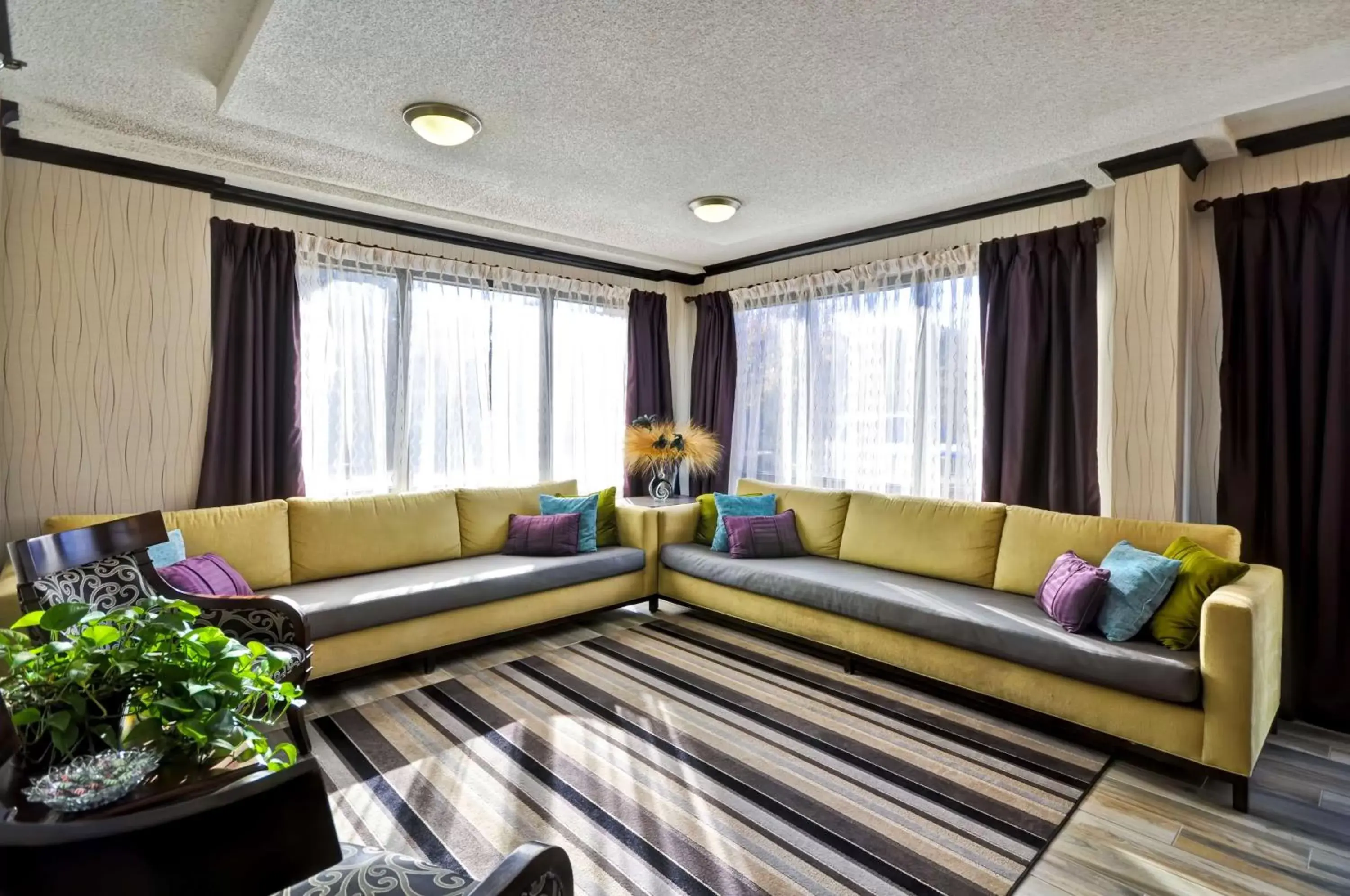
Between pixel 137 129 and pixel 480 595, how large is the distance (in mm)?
2649

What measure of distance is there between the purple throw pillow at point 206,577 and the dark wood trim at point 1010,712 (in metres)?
2.57

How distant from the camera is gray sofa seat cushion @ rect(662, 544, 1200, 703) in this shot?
7.91 feet

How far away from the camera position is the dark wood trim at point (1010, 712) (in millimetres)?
2305

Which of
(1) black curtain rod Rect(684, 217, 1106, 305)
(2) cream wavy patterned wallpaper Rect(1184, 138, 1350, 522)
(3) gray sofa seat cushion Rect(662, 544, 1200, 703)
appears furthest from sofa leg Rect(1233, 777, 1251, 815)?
(1) black curtain rod Rect(684, 217, 1106, 305)

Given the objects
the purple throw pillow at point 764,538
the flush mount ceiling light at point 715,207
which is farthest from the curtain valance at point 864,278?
the purple throw pillow at point 764,538

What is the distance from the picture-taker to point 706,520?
183 inches

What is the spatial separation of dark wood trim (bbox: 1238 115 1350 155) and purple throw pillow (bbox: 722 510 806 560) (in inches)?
115

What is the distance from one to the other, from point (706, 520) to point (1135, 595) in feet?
8.53

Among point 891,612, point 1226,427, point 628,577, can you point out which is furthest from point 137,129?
point 1226,427

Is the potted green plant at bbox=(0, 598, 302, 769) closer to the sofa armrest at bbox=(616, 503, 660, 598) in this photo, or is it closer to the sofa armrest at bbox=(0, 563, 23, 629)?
the sofa armrest at bbox=(0, 563, 23, 629)

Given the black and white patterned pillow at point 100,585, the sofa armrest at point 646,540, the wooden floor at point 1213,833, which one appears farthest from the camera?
the sofa armrest at point 646,540

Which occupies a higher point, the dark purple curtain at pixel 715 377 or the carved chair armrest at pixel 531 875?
the dark purple curtain at pixel 715 377

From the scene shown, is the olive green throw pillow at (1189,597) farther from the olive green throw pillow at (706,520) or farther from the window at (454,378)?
the window at (454,378)

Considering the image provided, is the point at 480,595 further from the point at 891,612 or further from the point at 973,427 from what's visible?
the point at 973,427
